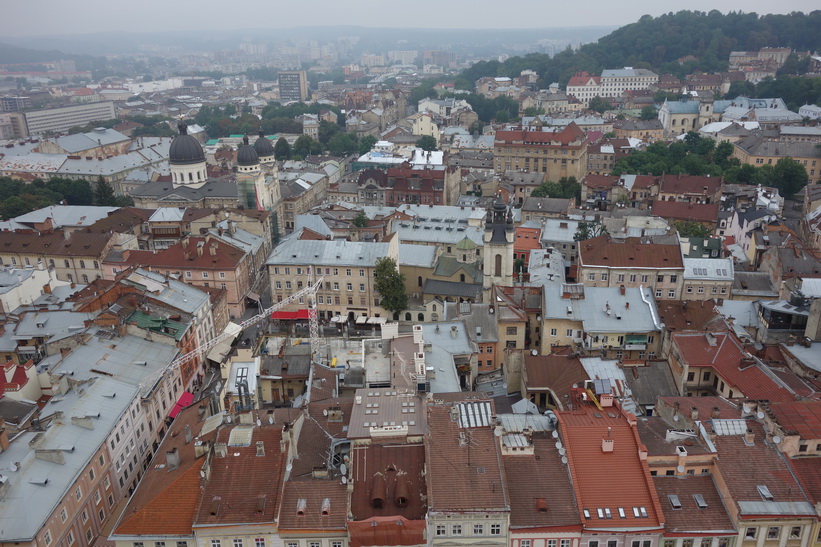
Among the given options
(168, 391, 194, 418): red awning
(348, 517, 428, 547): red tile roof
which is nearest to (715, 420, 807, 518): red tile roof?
(348, 517, 428, 547): red tile roof

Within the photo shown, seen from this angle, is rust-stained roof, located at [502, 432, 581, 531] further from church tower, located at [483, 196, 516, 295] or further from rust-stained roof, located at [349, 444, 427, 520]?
church tower, located at [483, 196, 516, 295]

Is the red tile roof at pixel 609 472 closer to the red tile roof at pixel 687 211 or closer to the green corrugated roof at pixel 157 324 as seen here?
the green corrugated roof at pixel 157 324

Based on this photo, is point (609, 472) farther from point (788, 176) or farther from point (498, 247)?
point (788, 176)

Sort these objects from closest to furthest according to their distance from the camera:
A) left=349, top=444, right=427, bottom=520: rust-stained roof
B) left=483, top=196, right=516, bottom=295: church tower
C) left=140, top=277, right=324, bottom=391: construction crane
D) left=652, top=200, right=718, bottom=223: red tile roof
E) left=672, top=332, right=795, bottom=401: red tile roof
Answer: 1. left=349, top=444, right=427, bottom=520: rust-stained roof
2. left=672, top=332, right=795, bottom=401: red tile roof
3. left=140, top=277, right=324, bottom=391: construction crane
4. left=483, top=196, right=516, bottom=295: church tower
5. left=652, top=200, right=718, bottom=223: red tile roof

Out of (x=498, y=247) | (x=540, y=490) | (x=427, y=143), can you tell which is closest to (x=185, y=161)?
(x=498, y=247)

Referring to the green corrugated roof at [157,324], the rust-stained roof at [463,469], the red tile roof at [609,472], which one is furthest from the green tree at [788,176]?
the green corrugated roof at [157,324]

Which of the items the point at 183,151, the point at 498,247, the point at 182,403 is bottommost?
the point at 182,403
